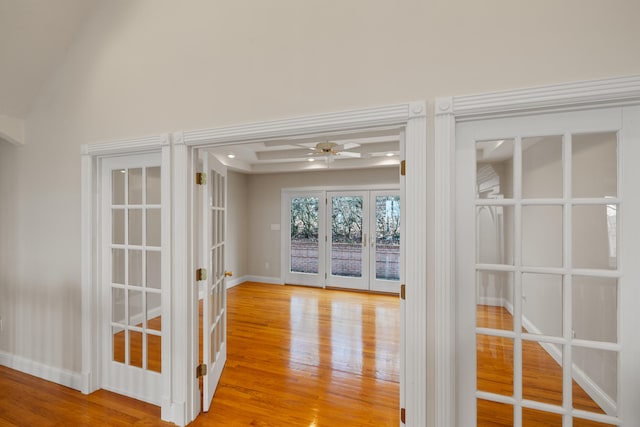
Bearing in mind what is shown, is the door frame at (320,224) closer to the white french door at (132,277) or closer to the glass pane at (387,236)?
the glass pane at (387,236)

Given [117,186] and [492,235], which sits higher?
[117,186]

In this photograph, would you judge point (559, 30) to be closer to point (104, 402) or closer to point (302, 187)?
point (104, 402)

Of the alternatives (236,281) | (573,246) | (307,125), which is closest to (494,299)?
(573,246)

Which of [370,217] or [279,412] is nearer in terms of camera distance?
[279,412]

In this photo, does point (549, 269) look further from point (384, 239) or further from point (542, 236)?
point (384, 239)

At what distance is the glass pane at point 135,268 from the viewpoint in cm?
236

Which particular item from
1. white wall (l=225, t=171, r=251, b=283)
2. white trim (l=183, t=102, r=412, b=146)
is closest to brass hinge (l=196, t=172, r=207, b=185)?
white trim (l=183, t=102, r=412, b=146)

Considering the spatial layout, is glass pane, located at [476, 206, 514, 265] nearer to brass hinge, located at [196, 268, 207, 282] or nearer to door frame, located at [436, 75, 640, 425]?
door frame, located at [436, 75, 640, 425]

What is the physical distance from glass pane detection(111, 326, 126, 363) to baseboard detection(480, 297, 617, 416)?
2787mm

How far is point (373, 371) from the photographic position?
9.28 ft

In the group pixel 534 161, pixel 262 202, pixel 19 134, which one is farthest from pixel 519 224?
pixel 262 202

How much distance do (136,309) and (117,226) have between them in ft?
2.32

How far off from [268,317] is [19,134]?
136 inches

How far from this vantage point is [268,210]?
21.6 feet
